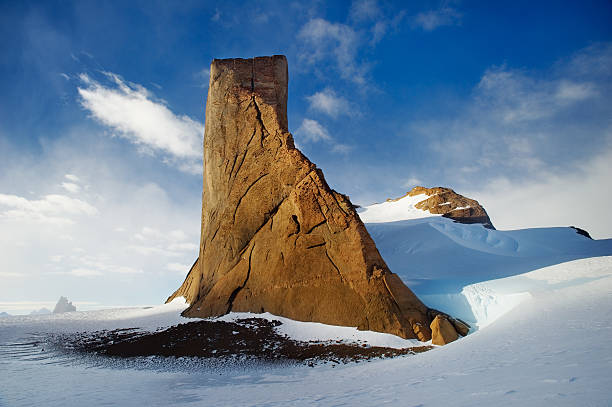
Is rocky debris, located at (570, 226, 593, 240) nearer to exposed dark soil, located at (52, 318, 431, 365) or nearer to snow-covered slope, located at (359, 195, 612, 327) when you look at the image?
snow-covered slope, located at (359, 195, 612, 327)

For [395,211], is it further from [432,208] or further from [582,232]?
[582,232]

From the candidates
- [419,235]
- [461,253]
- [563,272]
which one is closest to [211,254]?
[563,272]

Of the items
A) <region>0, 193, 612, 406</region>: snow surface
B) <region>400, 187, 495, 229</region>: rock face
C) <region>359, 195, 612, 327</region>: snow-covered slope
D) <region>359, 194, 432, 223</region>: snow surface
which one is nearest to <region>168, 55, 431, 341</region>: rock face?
<region>0, 193, 612, 406</region>: snow surface

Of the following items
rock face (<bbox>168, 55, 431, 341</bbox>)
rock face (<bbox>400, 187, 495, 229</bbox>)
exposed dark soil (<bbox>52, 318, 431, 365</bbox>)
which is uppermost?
rock face (<bbox>400, 187, 495, 229</bbox>)

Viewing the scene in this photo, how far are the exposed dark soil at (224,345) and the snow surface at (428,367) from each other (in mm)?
711

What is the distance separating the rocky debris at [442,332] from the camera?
1275 cm

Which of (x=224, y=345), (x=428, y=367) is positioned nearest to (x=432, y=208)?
(x=224, y=345)

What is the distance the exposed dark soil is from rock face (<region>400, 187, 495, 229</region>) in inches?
1639

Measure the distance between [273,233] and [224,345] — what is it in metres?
5.90

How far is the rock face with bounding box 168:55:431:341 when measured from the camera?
14812 mm

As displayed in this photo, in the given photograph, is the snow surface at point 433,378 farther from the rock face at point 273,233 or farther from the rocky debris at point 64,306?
the rocky debris at point 64,306

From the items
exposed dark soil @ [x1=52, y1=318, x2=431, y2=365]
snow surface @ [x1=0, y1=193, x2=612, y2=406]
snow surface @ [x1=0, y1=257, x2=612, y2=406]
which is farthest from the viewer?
exposed dark soil @ [x1=52, y1=318, x2=431, y2=365]

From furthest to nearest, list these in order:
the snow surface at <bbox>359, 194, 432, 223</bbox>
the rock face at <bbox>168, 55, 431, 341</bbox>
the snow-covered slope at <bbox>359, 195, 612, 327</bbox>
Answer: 1. the snow surface at <bbox>359, 194, 432, 223</bbox>
2. the snow-covered slope at <bbox>359, 195, 612, 327</bbox>
3. the rock face at <bbox>168, 55, 431, 341</bbox>

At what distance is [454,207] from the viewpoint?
51.6 meters
